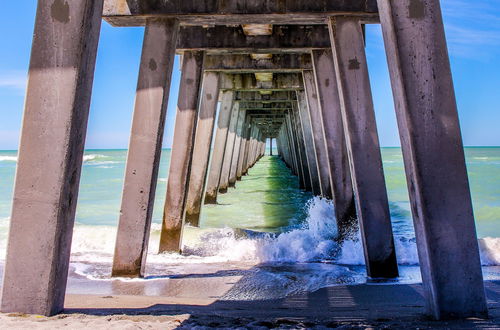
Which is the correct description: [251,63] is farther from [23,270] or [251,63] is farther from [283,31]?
[23,270]

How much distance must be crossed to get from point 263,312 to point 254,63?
6820mm

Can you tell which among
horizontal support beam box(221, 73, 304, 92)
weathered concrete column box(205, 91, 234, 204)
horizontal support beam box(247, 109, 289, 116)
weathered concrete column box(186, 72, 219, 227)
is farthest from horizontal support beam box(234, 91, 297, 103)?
horizontal support beam box(247, 109, 289, 116)

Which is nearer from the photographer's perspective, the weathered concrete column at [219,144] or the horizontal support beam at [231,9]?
the horizontal support beam at [231,9]

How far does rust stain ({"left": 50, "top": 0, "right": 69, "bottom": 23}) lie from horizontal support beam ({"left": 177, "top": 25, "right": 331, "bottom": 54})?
452cm

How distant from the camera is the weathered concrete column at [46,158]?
2.63 meters

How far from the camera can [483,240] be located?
6.55m

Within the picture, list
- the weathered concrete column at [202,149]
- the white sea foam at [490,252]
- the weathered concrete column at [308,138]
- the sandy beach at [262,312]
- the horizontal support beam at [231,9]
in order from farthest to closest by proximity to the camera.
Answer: the weathered concrete column at [308,138] → the weathered concrete column at [202,149] → the white sea foam at [490,252] → the horizontal support beam at [231,9] → the sandy beach at [262,312]

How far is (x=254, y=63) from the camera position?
9.23 meters

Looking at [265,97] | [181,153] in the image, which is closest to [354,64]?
[181,153]

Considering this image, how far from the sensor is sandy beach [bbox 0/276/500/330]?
2449 mm

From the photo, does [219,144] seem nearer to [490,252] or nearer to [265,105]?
[265,105]

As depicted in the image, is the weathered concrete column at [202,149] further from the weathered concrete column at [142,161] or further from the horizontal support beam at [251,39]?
the weathered concrete column at [142,161]

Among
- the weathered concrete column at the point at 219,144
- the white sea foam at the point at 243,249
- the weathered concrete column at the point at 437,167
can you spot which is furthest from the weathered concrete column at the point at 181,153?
the weathered concrete column at the point at 219,144

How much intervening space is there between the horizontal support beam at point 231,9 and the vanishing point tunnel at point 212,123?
0.5 inches
